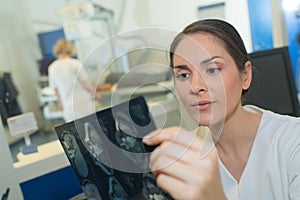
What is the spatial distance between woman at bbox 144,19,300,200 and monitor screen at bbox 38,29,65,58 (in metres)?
4.07

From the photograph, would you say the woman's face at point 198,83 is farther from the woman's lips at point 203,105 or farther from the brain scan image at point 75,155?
the brain scan image at point 75,155

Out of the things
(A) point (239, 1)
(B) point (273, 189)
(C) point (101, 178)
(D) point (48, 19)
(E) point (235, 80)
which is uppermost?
(D) point (48, 19)

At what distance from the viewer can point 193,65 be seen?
57 cm

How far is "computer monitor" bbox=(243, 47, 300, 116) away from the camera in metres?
1.26

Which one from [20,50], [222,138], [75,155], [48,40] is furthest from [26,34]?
[75,155]

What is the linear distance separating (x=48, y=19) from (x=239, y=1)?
3.39 m

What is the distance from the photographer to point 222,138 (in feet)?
2.90

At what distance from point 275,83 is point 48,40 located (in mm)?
3975

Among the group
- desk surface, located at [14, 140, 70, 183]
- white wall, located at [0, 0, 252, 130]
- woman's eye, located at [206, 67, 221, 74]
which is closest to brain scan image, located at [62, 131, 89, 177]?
woman's eye, located at [206, 67, 221, 74]

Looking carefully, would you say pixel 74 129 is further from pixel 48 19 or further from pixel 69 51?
pixel 48 19

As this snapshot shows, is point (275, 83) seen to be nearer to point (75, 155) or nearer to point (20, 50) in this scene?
point (75, 155)

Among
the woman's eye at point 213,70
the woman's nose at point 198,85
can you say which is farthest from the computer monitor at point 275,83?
the woman's nose at point 198,85

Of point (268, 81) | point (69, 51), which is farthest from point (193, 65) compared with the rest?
point (69, 51)

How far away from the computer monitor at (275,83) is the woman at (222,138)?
0.41 metres
